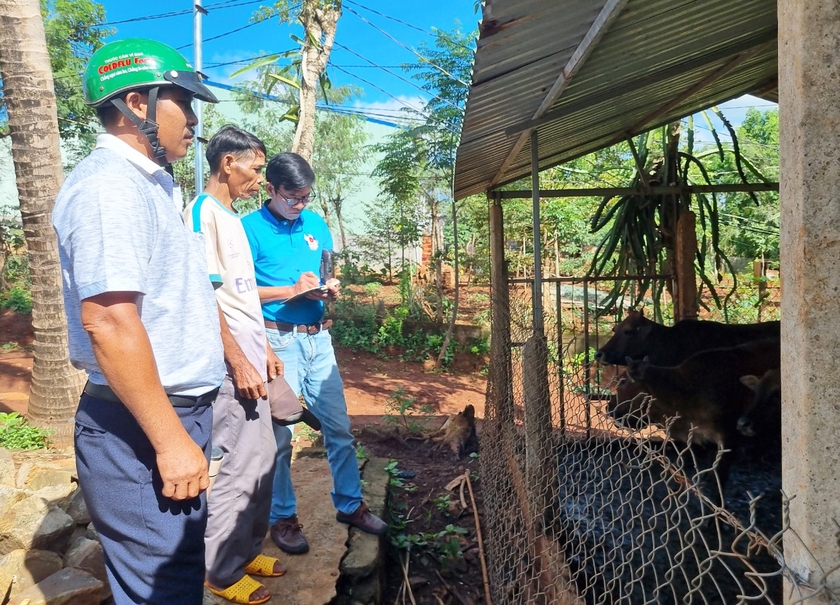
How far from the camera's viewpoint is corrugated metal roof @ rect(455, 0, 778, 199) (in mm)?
2139

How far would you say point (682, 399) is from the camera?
4.77m

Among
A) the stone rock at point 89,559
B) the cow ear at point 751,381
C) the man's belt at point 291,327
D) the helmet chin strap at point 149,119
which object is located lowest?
the stone rock at point 89,559

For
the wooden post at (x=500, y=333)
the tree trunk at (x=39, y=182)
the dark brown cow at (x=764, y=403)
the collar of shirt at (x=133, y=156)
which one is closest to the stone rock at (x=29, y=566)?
the collar of shirt at (x=133, y=156)

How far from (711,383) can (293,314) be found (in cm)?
321

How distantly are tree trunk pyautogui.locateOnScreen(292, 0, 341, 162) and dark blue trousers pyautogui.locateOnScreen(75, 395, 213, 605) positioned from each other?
6.75 m

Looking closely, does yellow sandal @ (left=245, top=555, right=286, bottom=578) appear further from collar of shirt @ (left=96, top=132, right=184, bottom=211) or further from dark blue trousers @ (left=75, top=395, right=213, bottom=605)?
collar of shirt @ (left=96, top=132, right=184, bottom=211)

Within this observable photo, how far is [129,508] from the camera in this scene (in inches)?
68.4

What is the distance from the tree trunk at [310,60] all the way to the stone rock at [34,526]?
5669 mm

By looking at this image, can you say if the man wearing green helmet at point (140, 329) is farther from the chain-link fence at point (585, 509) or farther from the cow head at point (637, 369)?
the cow head at point (637, 369)

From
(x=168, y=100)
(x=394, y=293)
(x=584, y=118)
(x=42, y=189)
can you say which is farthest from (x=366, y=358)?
(x=168, y=100)

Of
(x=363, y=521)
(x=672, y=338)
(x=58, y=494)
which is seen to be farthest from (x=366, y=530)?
(x=672, y=338)

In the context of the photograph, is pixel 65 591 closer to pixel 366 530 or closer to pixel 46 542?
pixel 46 542

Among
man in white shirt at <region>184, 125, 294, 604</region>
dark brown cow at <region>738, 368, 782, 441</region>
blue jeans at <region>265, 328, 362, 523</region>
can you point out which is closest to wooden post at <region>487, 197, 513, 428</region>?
blue jeans at <region>265, 328, 362, 523</region>

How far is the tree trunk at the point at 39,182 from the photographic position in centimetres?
475
